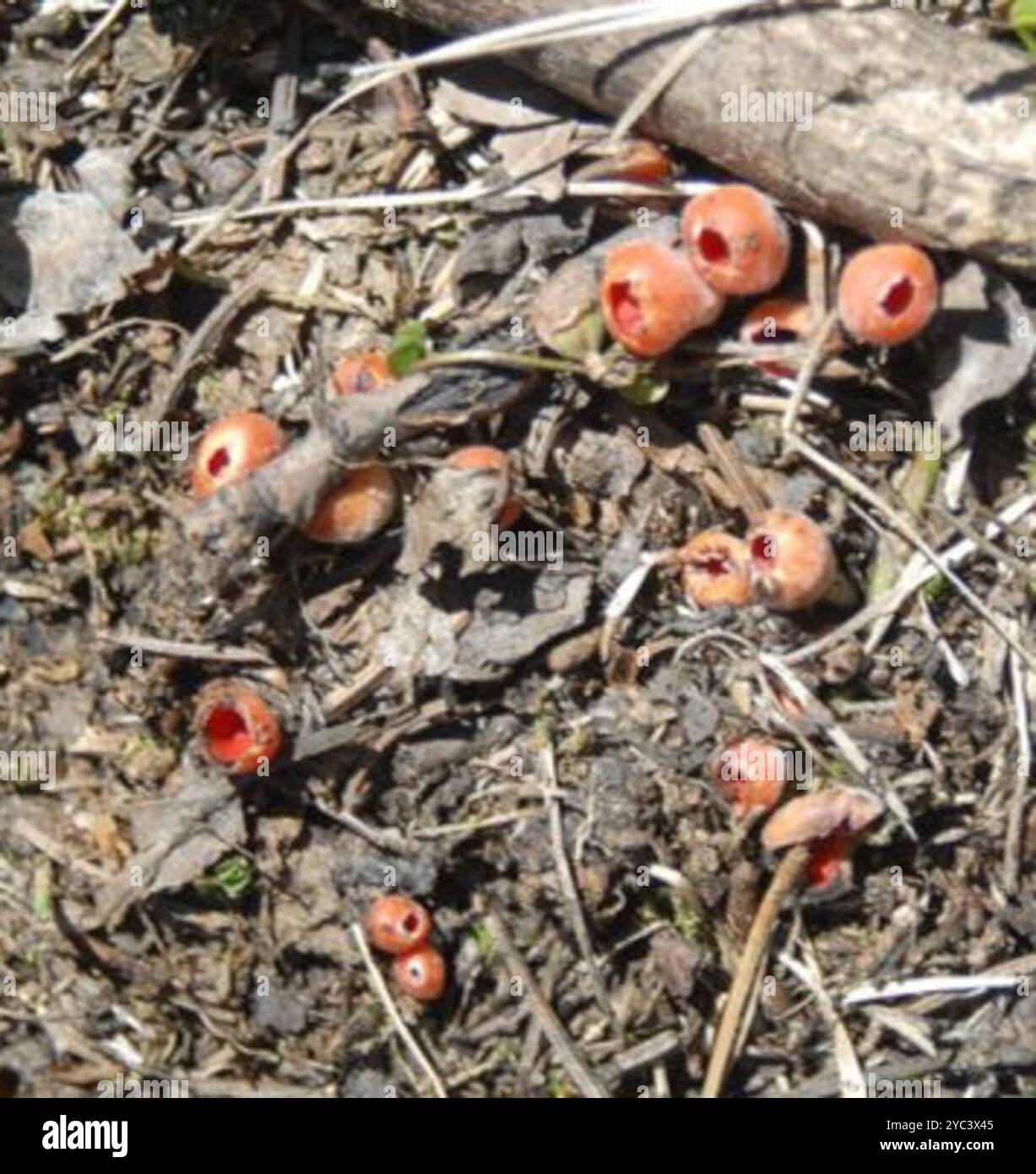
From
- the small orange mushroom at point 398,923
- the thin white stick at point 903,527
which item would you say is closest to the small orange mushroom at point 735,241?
the thin white stick at point 903,527

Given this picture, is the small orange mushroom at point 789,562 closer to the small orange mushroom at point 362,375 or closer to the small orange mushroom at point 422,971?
the small orange mushroom at point 362,375

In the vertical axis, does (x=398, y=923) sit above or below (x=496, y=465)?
below

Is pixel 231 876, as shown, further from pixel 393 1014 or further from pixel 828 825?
pixel 828 825

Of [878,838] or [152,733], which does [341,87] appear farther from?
[878,838]

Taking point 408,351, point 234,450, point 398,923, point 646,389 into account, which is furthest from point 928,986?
point 234,450

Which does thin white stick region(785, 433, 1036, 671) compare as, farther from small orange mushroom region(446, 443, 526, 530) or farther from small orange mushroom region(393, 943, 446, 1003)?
small orange mushroom region(393, 943, 446, 1003)
